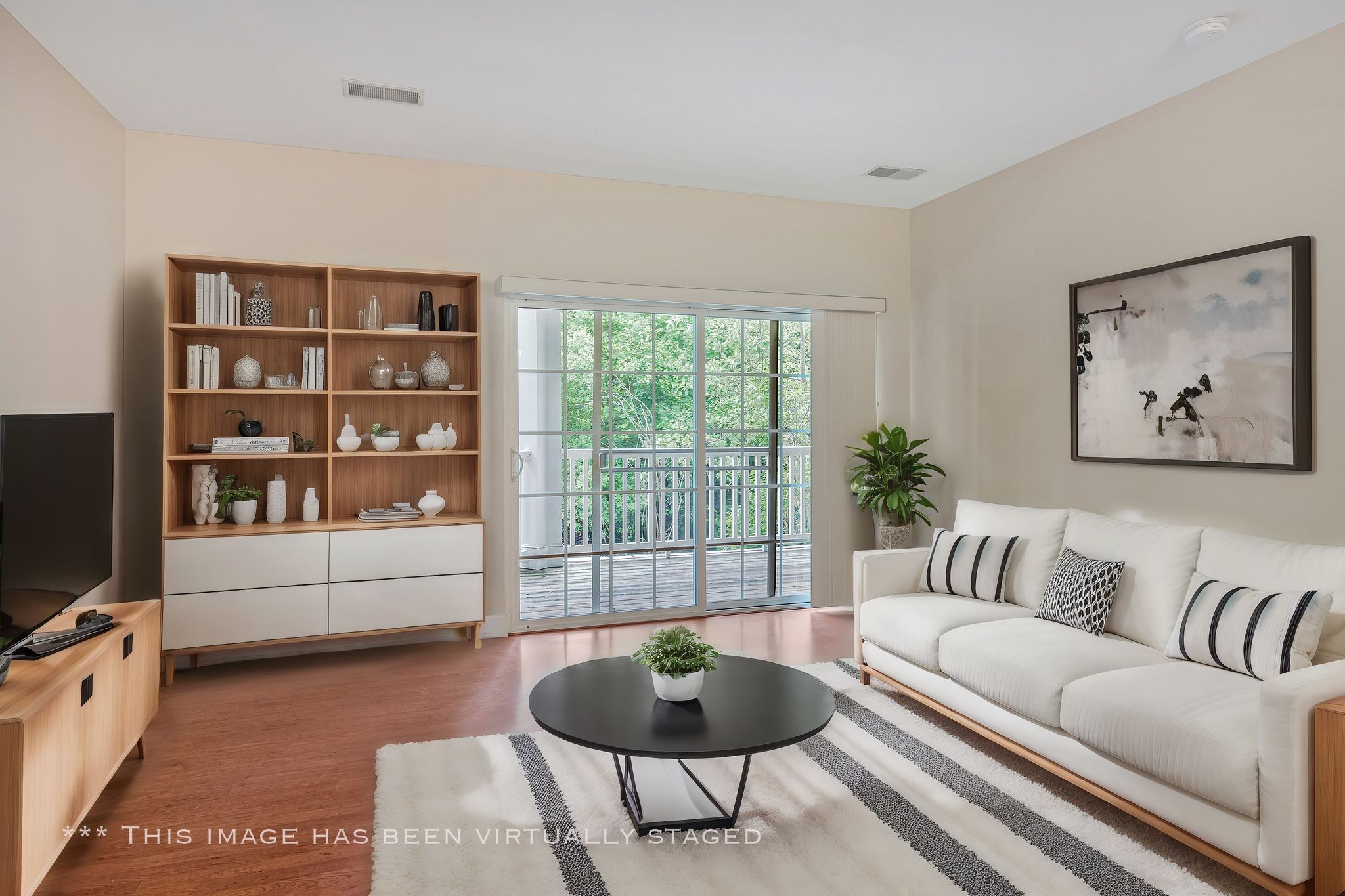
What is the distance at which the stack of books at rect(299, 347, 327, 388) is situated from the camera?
4.11 meters

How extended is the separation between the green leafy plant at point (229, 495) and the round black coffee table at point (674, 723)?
2.25 meters

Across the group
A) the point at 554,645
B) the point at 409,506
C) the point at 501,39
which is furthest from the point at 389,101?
the point at 554,645

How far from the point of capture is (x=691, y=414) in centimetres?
515

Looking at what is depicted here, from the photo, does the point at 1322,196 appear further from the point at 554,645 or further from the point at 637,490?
the point at 554,645

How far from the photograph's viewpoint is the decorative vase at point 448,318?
4.35 meters

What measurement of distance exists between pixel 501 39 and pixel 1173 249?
3.05 metres

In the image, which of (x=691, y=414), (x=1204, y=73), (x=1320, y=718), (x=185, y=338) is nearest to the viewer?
(x=1320, y=718)

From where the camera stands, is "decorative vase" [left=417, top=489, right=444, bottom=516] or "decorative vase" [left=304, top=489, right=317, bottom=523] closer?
"decorative vase" [left=304, top=489, right=317, bottom=523]

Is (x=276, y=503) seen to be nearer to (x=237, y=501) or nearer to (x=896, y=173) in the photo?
(x=237, y=501)

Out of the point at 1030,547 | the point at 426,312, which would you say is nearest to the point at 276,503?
the point at 426,312

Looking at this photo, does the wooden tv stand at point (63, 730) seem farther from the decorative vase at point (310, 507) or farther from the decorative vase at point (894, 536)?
the decorative vase at point (894, 536)

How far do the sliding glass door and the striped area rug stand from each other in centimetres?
192

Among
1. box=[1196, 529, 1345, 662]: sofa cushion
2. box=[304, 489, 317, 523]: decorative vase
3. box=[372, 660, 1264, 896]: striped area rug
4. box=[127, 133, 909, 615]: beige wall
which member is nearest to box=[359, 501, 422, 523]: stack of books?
box=[304, 489, 317, 523]: decorative vase

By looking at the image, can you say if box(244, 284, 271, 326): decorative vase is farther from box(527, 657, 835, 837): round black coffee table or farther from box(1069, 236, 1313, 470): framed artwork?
box(1069, 236, 1313, 470): framed artwork
